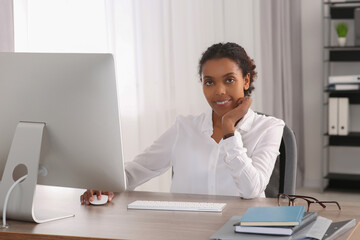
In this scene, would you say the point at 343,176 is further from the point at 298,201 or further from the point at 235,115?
the point at 298,201

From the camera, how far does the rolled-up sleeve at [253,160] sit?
197 cm

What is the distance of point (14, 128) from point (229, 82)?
0.82 meters

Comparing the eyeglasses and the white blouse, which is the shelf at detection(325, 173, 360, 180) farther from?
the eyeglasses

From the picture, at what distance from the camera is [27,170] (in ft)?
5.59

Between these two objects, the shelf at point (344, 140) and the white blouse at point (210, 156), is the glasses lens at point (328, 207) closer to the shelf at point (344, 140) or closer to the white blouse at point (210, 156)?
the white blouse at point (210, 156)

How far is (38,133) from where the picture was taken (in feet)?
5.53

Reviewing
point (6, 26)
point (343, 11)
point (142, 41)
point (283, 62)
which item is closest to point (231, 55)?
point (6, 26)

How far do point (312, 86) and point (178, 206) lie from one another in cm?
391

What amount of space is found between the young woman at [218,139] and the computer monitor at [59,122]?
509 mm

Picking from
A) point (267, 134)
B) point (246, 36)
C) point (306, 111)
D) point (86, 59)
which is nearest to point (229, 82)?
point (267, 134)

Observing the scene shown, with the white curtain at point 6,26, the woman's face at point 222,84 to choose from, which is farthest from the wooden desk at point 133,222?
the white curtain at point 6,26

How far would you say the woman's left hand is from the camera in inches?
82.8

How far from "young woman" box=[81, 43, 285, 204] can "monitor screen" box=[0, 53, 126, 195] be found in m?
0.50

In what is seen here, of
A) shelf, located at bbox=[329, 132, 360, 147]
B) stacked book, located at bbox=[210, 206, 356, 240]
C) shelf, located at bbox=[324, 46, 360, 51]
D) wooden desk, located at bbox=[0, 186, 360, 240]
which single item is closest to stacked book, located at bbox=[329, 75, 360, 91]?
shelf, located at bbox=[324, 46, 360, 51]
